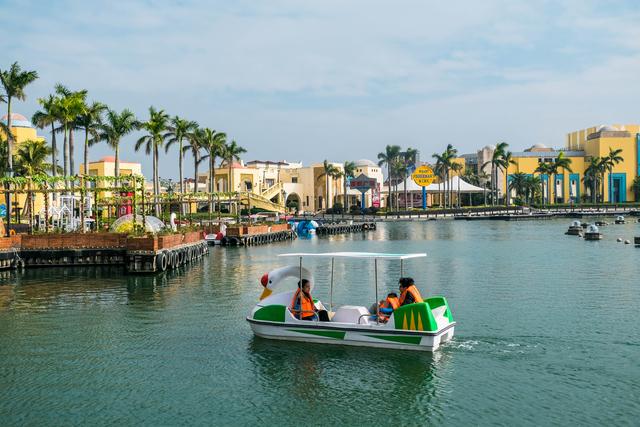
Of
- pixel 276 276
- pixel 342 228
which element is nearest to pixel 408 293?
pixel 276 276

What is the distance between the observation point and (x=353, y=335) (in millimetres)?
21047

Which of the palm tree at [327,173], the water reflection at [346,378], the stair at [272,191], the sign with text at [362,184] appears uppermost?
the palm tree at [327,173]

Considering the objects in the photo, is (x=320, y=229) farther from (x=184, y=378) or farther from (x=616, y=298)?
(x=184, y=378)

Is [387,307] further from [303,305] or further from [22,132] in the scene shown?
[22,132]

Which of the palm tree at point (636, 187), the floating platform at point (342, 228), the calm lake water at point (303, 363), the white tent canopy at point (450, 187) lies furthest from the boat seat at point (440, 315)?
the palm tree at point (636, 187)

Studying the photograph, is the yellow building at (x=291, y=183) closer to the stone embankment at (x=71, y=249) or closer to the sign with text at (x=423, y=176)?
the sign with text at (x=423, y=176)

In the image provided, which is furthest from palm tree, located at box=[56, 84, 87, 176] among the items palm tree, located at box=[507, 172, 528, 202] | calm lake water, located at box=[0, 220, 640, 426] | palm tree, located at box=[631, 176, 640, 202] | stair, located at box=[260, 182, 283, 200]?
palm tree, located at box=[631, 176, 640, 202]

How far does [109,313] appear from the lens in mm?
29109

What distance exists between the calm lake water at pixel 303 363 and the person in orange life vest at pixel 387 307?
3.74 feet

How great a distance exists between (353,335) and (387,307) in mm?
1397

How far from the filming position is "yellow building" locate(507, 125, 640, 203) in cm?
16688

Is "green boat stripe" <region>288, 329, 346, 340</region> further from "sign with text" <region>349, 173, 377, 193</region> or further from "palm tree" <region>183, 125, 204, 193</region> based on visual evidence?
"sign with text" <region>349, 173, 377, 193</region>

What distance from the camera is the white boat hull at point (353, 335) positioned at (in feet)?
66.3

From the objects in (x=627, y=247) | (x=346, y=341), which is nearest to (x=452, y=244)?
(x=627, y=247)
